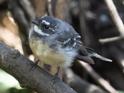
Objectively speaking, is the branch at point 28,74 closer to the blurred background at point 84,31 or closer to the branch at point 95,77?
the blurred background at point 84,31

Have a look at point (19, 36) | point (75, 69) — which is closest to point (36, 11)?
point (19, 36)

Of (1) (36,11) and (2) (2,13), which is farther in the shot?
(2) (2,13)

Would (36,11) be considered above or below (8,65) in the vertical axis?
above

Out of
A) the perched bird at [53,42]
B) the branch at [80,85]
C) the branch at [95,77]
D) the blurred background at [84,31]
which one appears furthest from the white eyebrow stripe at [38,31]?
the branch at [95,77]

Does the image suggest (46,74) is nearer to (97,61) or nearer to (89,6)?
(97,61)

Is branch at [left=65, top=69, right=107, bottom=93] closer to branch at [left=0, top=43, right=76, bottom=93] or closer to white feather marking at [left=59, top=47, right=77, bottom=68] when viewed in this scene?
white feather marking at [left=59, top=47, right=77, bottom=68]

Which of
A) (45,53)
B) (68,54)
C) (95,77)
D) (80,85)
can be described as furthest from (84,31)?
(45,53)

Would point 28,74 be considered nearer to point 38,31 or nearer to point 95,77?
point 38,31
